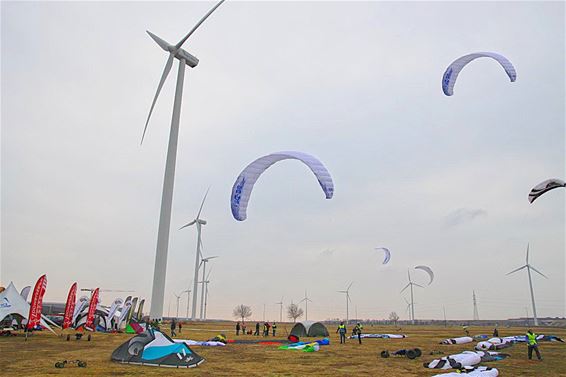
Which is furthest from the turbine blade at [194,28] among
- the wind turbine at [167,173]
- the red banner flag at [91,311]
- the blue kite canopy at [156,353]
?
the red banner flag at [91,311]

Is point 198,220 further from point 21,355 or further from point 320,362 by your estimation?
point 320,362

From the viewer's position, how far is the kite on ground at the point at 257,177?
2084cm

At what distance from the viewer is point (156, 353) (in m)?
18.8

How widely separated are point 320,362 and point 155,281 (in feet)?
35.6

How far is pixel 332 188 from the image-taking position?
20.6 meters

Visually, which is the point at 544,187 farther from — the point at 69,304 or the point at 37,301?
the point at 69,304

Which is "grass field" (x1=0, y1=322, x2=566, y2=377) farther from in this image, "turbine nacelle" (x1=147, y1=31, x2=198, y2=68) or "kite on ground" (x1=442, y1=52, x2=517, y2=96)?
"turbine nacelle" (x1=147, y1=31, x2=198, y2=68)

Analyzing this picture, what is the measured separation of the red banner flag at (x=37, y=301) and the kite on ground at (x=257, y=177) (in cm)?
2165

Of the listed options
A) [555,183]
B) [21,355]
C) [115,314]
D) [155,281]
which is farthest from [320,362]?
[115,314]

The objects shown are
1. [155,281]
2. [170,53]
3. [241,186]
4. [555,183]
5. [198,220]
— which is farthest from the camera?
[198,220]

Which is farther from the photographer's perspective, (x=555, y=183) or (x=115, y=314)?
(x=115, y=314)

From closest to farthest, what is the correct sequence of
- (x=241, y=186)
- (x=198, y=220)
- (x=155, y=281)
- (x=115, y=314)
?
1. (x=241, y=186)
2. (x=155, y=281)
3. (x=115, y=314)
4. (x=198, y=220)

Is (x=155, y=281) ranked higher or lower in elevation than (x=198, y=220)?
lower

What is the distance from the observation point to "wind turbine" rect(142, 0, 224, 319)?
81.5 feet
